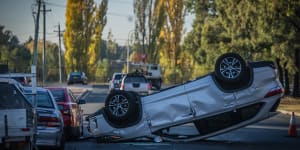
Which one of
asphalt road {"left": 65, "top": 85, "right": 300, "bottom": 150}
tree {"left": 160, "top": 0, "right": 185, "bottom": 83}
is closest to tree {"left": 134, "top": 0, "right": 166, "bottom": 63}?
tree {"left": 160, "top": 0, "right": 185, "bottom": 83}

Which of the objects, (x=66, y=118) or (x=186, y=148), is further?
(x=66, y=118)

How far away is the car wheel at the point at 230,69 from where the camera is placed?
53.2 feet

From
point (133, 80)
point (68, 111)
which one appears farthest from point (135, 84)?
point (68, 111)

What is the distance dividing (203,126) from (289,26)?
2762 cm

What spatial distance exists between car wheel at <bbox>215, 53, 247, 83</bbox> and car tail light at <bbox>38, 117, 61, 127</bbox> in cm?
452

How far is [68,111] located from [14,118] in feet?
21.3

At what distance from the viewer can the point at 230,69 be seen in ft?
53.7

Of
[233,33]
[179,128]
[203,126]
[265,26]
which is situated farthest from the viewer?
[233,33]

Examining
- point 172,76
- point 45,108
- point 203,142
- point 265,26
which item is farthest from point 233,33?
point 172,76

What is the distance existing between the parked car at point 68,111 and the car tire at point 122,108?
1.00 metres

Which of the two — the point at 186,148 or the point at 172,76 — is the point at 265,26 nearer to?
the point at 186,148

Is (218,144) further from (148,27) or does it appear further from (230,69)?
(148,27)

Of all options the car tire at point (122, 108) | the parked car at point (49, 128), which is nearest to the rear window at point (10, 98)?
the parked car at point (49, 128)

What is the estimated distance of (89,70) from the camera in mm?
91062
